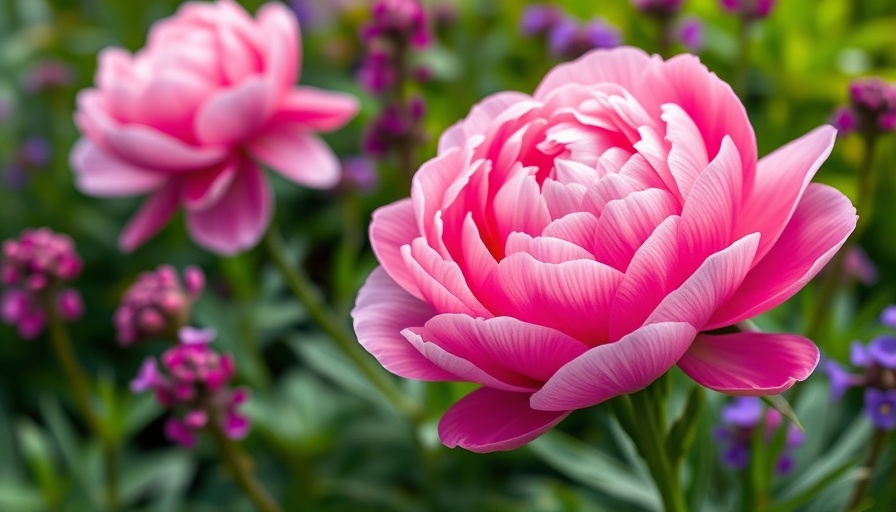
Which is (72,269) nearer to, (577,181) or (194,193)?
(194,193)

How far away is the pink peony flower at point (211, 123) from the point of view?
72 cm

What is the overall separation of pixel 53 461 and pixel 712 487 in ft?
2.56

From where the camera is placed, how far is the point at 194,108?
0.75 meters

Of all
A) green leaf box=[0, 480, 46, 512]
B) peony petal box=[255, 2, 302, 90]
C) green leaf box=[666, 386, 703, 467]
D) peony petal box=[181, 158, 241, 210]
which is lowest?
green leaf box=[0, 480, 46, 512]

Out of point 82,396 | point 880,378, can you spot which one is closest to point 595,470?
point 880,378

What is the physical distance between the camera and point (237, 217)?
0.74 metres

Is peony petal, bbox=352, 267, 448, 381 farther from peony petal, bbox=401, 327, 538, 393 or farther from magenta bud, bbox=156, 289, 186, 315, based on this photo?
magenta bud, bbox=156, 289, 186, 315

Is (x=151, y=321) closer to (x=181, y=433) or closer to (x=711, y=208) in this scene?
(x=181, y=433)

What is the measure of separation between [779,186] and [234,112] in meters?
0.43

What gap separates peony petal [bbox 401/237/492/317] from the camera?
15.0 inches

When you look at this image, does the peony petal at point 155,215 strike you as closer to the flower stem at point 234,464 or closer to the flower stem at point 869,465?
the flower stem at point 234,464

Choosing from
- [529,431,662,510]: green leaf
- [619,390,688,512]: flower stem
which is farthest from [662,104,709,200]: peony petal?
[529,431,662,510]: green leaf

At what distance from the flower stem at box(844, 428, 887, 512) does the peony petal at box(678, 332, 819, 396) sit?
17cm

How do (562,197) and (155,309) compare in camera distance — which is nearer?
(562,197)
